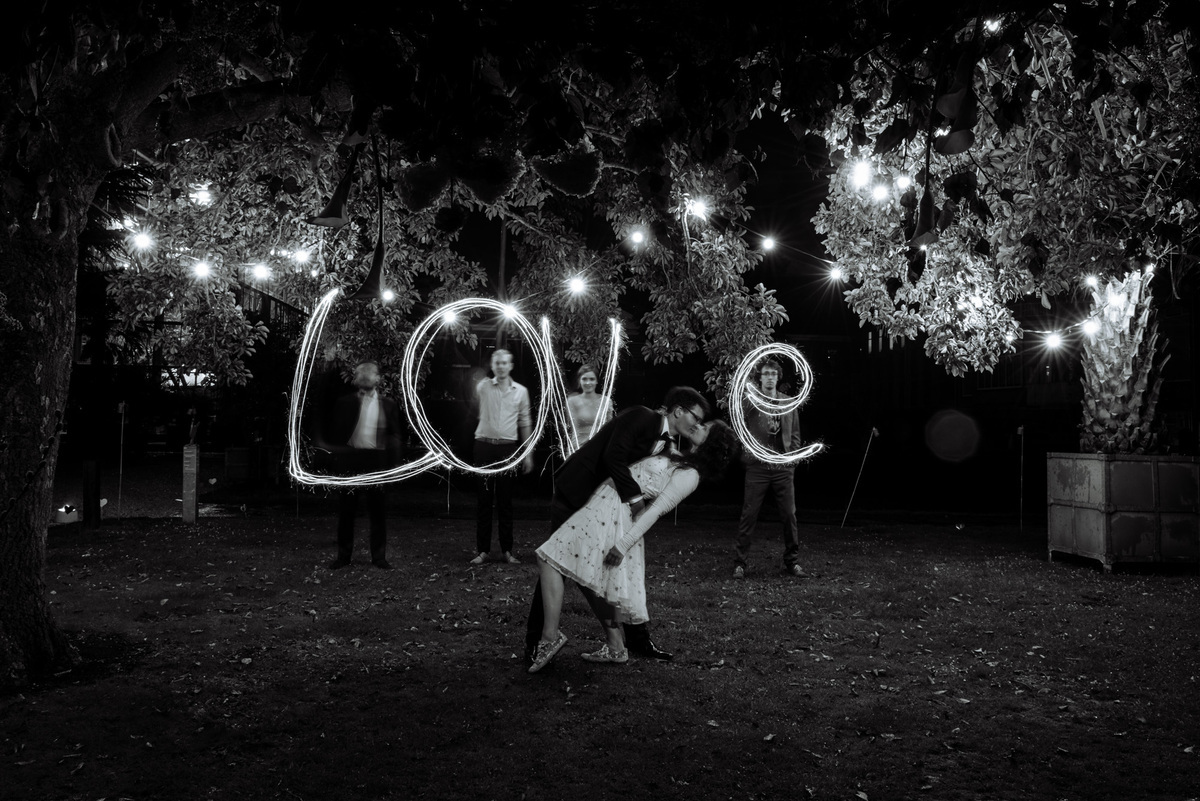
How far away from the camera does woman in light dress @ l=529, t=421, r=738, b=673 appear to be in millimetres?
5301

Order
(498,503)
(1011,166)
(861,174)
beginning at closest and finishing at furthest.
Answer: (1011,166) < (861,174) < (498,503)

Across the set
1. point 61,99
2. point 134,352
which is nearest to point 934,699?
point 61,99

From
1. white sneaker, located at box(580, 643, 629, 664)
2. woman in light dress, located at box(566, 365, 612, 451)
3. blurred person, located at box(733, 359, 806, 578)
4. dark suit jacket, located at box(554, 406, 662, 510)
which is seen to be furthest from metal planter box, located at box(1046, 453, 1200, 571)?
dark suit jacket, located at box(554, 406, 662, 510)

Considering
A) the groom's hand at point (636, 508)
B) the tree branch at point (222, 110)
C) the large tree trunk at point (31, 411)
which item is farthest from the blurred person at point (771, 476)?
the large tree trunk at point (31, 411)

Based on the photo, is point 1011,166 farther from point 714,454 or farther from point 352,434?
point 352,434

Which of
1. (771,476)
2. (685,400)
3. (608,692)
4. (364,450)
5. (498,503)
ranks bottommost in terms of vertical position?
(608,692)

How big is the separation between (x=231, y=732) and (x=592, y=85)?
5.30 meters

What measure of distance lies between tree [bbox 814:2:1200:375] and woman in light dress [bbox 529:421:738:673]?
159 cm

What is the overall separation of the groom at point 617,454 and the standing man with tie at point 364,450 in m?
3.80

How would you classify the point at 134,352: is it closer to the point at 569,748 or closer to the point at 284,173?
the point at 284,173

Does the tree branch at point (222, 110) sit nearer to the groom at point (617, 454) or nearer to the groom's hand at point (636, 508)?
the groom at point (617, 454)

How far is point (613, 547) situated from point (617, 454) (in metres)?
0.55

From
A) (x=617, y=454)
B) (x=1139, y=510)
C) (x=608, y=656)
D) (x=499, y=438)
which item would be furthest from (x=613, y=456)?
(x=1139, y=510)

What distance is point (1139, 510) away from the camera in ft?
31.7
